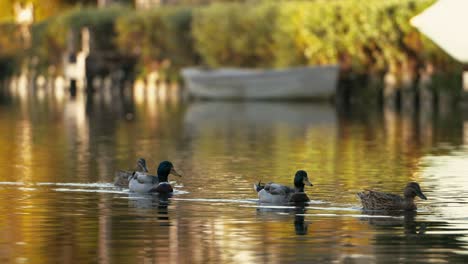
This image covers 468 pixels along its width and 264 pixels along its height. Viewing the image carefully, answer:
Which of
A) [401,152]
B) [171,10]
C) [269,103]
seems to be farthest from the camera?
[171,10]

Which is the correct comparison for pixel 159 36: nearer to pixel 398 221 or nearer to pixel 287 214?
pixel 287 214

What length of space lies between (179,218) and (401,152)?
13.4m

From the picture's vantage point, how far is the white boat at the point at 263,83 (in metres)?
63.6

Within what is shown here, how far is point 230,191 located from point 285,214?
3.23 meters

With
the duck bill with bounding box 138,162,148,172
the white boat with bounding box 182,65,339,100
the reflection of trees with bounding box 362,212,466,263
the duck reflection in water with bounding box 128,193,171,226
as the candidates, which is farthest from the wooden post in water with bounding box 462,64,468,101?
the reflection of trees with bounding box 362,212,466,263

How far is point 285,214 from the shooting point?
68.6 ft

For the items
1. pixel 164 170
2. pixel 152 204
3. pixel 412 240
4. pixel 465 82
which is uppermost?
pixel 465 82

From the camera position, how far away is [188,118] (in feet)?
168

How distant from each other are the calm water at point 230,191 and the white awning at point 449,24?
2109mm

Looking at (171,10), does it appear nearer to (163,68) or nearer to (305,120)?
(163,68)

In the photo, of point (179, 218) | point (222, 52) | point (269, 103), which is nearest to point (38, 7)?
point (222, 52)

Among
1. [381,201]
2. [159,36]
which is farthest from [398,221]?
[159,36]

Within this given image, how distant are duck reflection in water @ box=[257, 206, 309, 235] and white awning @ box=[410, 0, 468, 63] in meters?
20.8

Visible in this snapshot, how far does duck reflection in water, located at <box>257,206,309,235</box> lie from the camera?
1959 cm
